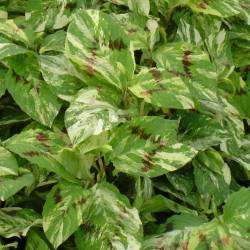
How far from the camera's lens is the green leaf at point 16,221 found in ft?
3.56

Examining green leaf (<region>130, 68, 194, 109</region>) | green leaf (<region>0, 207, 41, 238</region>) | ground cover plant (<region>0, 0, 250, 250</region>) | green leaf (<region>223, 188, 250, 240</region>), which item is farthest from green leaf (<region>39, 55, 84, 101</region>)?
green leaf (<region>223, 188, 250, 240</region>)

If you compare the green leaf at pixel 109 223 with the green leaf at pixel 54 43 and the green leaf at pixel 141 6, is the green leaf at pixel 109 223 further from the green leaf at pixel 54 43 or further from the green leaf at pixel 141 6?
the green leaf at pixel 141 6

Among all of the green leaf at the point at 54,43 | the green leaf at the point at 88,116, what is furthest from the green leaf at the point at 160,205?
the green leaf at the point at 54,43

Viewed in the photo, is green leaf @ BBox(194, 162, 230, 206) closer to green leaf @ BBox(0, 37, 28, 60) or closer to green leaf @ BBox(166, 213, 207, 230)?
green leaf @ BBox(166, 213, 207, 230)

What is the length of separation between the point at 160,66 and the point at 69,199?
1.20ft

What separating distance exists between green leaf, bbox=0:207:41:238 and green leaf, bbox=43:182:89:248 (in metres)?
0.06

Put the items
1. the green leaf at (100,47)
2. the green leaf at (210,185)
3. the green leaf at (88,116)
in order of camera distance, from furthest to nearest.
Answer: the green leaf at (210,185)
the green leaf at (100,47)
the green leaf at (88,116)

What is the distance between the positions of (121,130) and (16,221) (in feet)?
0.93

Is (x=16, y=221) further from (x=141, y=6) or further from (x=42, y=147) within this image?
(x=141, y=6)

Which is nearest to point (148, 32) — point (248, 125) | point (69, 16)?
point (69, 16)

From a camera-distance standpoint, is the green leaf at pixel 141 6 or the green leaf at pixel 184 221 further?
the green leaf at pixel 141 6

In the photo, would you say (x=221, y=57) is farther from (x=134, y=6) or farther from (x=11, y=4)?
(x=11, y=4)

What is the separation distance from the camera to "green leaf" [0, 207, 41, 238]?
108 cm

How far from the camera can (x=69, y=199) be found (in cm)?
107
